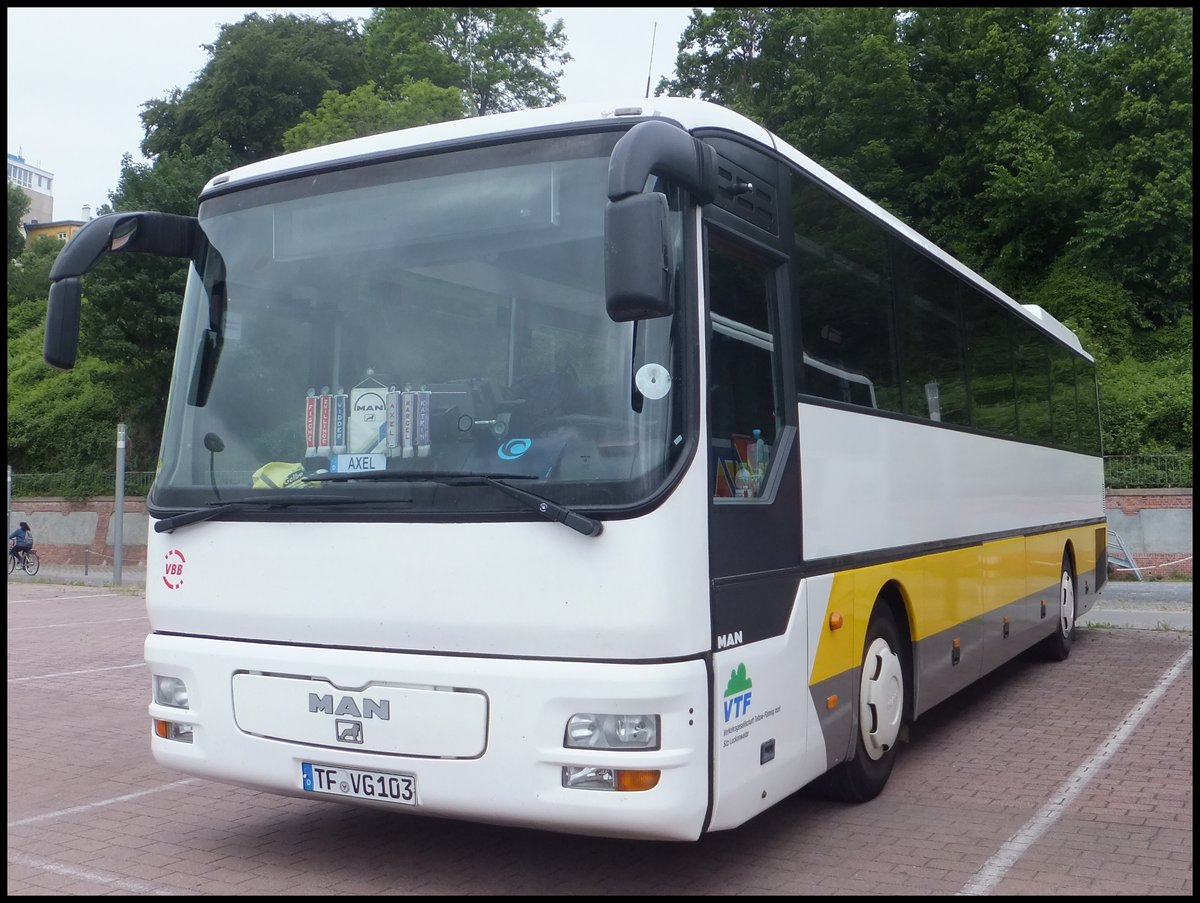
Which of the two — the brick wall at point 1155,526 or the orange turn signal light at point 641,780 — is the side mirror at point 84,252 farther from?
the brick wall at point 1155,526

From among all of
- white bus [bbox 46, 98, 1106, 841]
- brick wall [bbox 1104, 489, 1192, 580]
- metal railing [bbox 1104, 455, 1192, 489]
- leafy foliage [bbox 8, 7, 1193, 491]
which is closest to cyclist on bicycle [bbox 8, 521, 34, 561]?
leafy foliage [bbox 8, 7, 1193, 491]

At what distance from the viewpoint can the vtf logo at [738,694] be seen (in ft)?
16.7

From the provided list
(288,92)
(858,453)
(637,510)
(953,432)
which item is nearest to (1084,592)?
(953,432)

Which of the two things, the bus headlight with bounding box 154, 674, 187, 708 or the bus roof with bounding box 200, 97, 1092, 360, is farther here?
the bus headlight with bounding box 154, 674, 187, 708

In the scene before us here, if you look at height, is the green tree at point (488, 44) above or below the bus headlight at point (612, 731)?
above

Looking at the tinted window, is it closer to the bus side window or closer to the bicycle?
the bus side window

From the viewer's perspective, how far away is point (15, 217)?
69.8 metres

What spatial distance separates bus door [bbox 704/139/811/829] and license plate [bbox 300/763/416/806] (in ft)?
4.06

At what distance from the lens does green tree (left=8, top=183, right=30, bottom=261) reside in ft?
219

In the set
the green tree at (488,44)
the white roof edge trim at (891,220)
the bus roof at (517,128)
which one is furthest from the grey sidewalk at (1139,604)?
the green tree at (488,44)

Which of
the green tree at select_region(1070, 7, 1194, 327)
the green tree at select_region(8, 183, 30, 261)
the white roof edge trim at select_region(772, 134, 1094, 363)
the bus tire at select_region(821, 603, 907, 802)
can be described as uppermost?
the green tree at select_region(8, 183, 30, 261)

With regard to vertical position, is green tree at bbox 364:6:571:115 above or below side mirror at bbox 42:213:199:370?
above

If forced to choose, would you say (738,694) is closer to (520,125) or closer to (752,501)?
(752,501)

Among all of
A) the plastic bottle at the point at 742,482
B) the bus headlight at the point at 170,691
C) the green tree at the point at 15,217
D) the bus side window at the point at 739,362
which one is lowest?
the bus headlight at the point at 170,691
